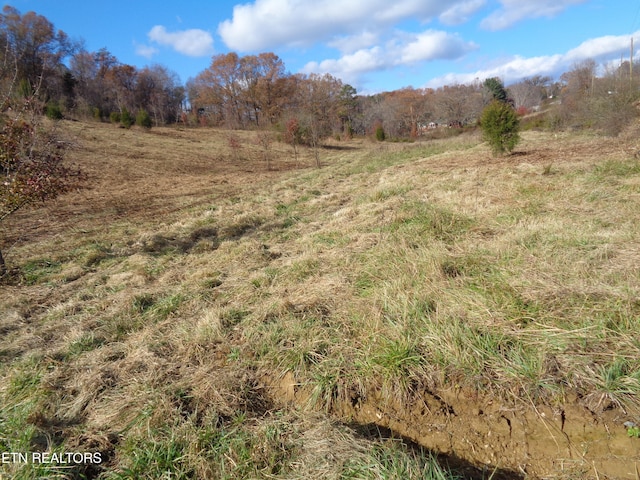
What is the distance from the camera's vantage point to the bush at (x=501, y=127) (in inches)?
451

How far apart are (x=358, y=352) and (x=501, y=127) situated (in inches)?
473

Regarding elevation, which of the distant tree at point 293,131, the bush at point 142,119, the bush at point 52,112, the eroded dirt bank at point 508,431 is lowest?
the eroded dirt bank at point 508,431

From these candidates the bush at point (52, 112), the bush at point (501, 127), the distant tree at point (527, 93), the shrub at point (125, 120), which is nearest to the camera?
the bush at point (501, 127)

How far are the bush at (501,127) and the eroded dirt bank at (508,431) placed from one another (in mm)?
11888

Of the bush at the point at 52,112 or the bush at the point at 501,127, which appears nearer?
the bush at the point at 501,127

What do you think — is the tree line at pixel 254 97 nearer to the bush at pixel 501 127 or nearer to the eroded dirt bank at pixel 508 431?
the bush at pixel 501 127

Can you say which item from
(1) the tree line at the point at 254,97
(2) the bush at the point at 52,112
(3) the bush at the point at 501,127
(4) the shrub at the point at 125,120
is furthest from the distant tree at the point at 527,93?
(2) the bush at the point at 52,112

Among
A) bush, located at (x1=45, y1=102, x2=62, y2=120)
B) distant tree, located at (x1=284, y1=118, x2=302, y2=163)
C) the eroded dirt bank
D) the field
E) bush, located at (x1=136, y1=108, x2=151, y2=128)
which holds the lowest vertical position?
the eroded dirt bank

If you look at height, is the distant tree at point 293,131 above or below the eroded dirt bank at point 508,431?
above

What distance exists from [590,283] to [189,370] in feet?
11.5

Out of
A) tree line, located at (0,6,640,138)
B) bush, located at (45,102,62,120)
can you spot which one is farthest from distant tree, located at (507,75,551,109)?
bush, located at (45,102,62,120)

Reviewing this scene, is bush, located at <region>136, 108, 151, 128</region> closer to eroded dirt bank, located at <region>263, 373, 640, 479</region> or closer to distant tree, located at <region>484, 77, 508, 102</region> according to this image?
eroded dirt bank, located at <region>263, 373, 640, 479</region>

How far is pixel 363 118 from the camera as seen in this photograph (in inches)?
2055

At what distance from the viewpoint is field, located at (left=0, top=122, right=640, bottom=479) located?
1.80 meters
